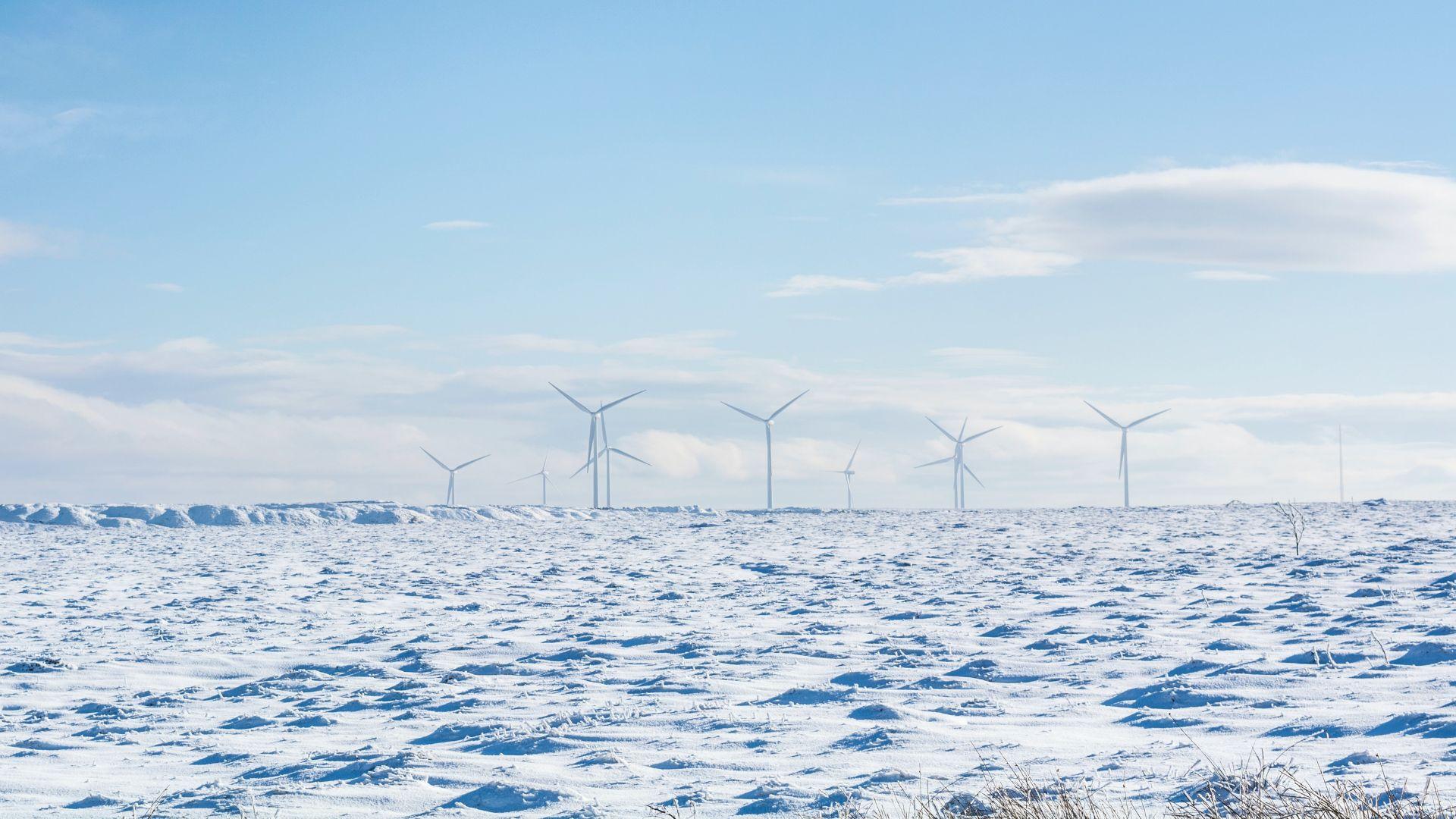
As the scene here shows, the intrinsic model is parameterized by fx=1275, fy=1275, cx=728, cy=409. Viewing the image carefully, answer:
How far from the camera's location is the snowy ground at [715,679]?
386 inches

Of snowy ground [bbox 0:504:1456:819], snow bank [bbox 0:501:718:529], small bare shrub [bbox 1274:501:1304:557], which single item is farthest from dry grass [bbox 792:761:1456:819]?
snow bank [bbox 0:501:718:529]

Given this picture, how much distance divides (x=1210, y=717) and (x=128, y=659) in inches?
554

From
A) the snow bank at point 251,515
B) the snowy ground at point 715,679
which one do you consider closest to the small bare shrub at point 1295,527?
the snowy ground at point 715,679

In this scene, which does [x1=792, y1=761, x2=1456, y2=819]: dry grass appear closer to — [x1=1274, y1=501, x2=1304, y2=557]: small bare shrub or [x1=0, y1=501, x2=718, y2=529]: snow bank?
[x1=1274, y1=501, x2=1304, y2=557]: small bare shrub

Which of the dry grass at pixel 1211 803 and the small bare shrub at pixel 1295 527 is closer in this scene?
the dry grass at pixel 1211 803

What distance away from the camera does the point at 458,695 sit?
46.7 ft

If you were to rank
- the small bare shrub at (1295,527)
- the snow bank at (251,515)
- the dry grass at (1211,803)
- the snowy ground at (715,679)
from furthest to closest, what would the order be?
the snow bank at (251,515) < the small bare shrub at (1295,527) < the snowy ground at (715,679) < the dry grass at (1211,803)

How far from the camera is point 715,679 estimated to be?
14398 mm

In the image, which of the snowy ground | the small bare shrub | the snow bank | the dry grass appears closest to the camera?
the dry grass

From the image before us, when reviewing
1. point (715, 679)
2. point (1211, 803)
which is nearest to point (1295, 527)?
point (715, 679)

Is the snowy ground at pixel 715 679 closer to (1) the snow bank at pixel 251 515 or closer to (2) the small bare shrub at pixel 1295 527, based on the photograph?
(2) the small bare shrub at pixel 1295 527

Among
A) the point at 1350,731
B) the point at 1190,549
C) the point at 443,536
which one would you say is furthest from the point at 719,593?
the point at 443,536

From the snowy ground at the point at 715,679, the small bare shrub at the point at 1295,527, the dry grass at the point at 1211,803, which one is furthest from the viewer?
the small bare shrub at the point at 1295,527

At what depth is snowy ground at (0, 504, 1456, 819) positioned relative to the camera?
9.80 metres
